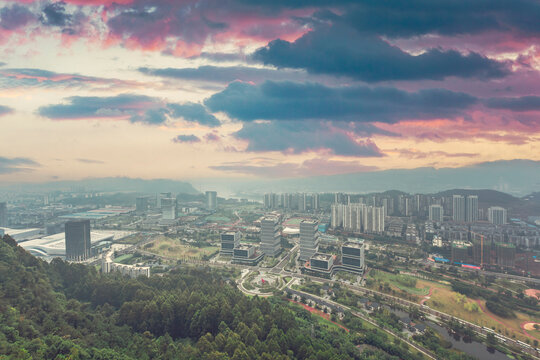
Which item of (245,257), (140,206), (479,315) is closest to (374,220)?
(245,257)

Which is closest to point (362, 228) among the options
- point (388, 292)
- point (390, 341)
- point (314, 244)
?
point (314, 244)

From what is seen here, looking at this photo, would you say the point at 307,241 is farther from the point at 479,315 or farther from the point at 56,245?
the point at 56,245

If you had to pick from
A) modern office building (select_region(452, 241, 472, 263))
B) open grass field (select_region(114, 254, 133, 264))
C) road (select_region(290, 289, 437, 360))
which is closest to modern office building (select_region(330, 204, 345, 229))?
modern office building (select_region(452, 241, 472, 263))

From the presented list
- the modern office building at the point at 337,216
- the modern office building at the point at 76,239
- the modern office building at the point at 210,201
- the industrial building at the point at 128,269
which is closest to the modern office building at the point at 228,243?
the industrial building at the point at 128,269

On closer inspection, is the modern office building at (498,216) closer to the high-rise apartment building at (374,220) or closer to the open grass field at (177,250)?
the high-rise apartment building at (374,220)

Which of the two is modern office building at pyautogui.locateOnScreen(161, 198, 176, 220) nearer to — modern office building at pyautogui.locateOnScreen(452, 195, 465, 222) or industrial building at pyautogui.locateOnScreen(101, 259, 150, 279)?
industrial building at pyautogui.locateOnScreen(101, 259, 150, 279)

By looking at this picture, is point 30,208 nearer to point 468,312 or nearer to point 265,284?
point 265,284
